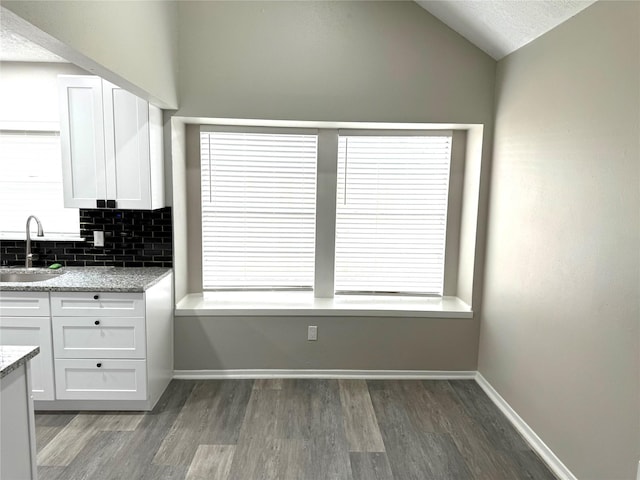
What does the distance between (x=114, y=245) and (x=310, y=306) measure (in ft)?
5.36

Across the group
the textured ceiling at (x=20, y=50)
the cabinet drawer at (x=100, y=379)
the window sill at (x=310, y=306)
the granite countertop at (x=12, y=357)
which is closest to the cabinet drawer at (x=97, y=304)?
the cabinet drawer at (x=100, y=379)

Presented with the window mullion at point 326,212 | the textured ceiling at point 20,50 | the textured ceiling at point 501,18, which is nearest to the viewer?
the textured ceiling at point 501,18

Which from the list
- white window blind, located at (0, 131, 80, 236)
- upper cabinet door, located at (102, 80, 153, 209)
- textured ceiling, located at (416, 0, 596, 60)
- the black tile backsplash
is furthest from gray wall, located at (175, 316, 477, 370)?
textured ceiling, located at (416, 0, 596, 60)

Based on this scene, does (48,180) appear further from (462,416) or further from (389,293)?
(462,416)

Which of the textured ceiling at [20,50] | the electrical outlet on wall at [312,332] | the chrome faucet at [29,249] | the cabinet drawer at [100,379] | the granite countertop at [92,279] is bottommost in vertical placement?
the cabinet drawer at [100,379]

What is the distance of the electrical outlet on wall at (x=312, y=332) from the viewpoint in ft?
11.0

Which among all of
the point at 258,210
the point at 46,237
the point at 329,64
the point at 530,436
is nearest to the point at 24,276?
the point at 46,237

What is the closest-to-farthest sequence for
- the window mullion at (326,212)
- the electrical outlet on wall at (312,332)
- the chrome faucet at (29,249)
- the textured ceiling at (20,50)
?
the textured ceiling at (20,50), the chrome faucet at (29,249), the electrical outlet on wall at (312,332), the window mullion at (326,212)

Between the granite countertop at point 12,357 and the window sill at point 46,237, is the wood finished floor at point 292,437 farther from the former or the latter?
the window sill at point 46,237

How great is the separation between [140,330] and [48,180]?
1.60m

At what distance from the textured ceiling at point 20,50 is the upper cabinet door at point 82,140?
0.26 meters

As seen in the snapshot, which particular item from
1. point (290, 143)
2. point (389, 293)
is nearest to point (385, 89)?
point (290, 143)

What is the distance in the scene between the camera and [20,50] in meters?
2.92

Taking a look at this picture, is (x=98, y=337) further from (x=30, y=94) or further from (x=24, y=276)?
(x=30, y=94)
